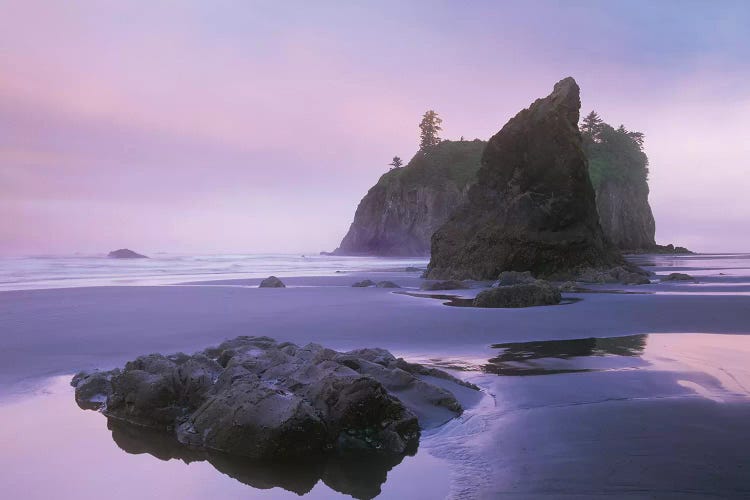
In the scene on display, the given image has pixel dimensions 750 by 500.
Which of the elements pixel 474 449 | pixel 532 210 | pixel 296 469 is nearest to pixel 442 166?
pixel 532 210

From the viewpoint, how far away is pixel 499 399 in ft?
12.8

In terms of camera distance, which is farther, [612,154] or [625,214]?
[612,154]

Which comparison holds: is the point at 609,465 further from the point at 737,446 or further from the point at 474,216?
the point at 474,216

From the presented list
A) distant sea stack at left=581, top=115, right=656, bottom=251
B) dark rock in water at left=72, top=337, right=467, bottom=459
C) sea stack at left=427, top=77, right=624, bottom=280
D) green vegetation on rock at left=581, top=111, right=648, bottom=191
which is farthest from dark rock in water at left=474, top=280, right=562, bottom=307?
green vegetation on rock at left=581, top=111, right=648, bottom=191

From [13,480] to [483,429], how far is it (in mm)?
2467

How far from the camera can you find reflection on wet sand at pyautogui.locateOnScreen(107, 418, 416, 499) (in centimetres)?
266

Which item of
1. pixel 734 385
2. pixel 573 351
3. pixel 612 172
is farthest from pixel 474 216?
pixel 612 172

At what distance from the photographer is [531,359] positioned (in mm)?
5227

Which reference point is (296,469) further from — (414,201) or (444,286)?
(414,201)

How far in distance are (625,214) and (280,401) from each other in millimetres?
67651

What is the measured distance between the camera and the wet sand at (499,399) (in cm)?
258

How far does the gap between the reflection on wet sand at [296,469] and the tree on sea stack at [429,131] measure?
287 ft

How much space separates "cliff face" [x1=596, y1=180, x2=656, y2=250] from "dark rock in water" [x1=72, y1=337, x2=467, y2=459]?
6196 centimetres

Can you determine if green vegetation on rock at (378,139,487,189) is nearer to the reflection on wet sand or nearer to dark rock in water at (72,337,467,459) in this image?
dark rock in water at (72,337,467,459)
